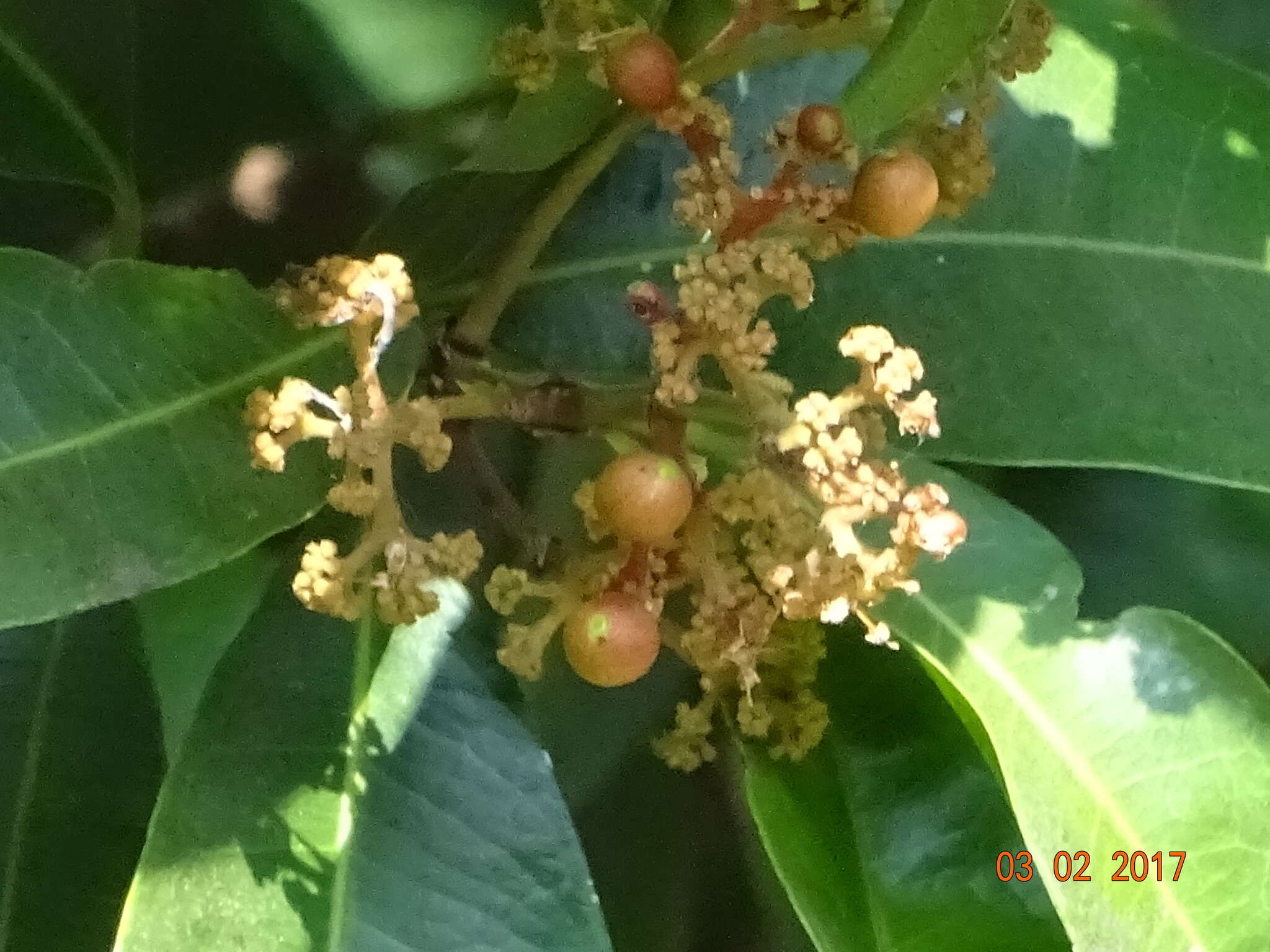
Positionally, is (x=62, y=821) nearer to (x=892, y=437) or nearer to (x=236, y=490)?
(x=236, y=490)

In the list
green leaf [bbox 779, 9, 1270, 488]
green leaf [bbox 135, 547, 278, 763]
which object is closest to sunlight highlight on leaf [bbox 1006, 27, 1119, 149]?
green leaf [bbox 779, 9, 1270, 488]

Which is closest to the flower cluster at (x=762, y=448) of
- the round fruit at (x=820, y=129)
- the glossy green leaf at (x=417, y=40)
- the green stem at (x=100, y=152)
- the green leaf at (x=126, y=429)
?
the round fruit at (x=820, y=129)

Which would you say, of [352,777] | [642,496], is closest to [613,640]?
[642,496]

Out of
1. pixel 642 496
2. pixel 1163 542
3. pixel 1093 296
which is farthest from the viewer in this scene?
pixel 1163 542

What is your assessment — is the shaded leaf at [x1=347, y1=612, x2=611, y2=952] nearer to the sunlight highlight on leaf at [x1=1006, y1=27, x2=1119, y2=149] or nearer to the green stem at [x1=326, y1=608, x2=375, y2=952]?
the green stem at [x1=326, y1=608, x2=375, y2=952]

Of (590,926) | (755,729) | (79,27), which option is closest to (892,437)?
(755,729)

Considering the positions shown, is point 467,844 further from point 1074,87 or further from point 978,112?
point 1074,87

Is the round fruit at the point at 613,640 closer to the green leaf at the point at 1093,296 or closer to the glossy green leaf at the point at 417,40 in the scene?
the green leaf at the point at 1093,296
